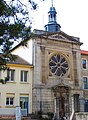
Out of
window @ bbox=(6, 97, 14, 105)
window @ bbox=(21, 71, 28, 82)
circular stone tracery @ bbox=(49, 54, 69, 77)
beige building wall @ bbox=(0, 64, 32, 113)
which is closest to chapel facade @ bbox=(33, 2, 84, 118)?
circular stone tracery @ bbox=(49, 54, 69, 77)

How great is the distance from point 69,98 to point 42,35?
9463 millimetres

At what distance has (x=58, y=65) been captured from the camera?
37.2 metres

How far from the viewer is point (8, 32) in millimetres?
11984

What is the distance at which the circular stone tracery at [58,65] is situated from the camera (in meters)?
36.6

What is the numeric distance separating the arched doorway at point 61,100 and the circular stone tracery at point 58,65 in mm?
2285

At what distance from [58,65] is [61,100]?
5020 millimetres

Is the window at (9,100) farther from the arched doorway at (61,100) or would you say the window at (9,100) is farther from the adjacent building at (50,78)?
the arched doorway at (61,100)

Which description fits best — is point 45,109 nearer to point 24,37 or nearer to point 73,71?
point 73,71

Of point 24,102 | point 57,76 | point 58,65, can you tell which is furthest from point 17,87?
point 58,65

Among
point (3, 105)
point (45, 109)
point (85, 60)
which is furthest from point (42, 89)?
point (85, 60)

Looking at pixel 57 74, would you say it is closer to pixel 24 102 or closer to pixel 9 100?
pixel 24 102

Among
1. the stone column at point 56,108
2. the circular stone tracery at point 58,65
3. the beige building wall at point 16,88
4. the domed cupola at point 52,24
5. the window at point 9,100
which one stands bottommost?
the stone column at point 56,108

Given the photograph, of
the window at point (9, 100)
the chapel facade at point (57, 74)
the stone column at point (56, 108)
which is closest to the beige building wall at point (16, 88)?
the window at point (9, 100)

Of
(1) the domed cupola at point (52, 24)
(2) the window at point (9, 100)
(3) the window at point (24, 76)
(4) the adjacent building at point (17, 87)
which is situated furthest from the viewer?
(1) the domed cupola at point (52, 24)
